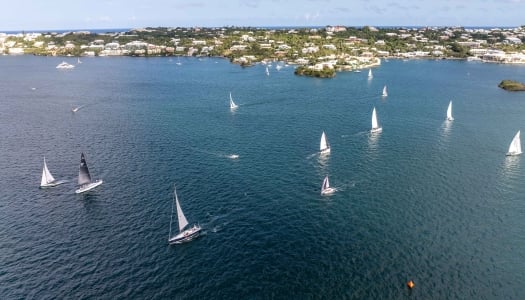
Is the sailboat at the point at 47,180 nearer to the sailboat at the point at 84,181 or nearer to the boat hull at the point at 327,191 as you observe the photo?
the sailboat at the point at 84,181

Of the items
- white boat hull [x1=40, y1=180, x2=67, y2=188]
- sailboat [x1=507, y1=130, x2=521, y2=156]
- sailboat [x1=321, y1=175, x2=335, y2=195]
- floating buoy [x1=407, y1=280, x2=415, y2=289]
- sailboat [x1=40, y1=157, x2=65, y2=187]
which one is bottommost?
floating buoy [x1=407, y1=280, x2=415, y2=289]

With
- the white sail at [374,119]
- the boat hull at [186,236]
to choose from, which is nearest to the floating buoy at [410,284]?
the boat hull at [186,236]

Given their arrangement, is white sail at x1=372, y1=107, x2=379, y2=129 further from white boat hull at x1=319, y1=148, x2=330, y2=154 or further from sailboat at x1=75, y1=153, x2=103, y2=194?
sailboat at x1=75, y1=153, x2=103, y2=194

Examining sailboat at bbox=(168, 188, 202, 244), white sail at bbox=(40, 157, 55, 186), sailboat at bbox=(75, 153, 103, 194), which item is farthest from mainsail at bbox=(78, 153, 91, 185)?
sailboat at bbox=(168, 188, 202, 244)

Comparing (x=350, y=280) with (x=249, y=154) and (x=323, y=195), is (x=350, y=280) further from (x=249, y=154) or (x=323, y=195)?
(x=249, y=154)

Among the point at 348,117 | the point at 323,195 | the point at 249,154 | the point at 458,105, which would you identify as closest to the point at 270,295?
the point at 323,195

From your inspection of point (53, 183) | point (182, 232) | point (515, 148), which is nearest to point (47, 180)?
point (53, 183)
